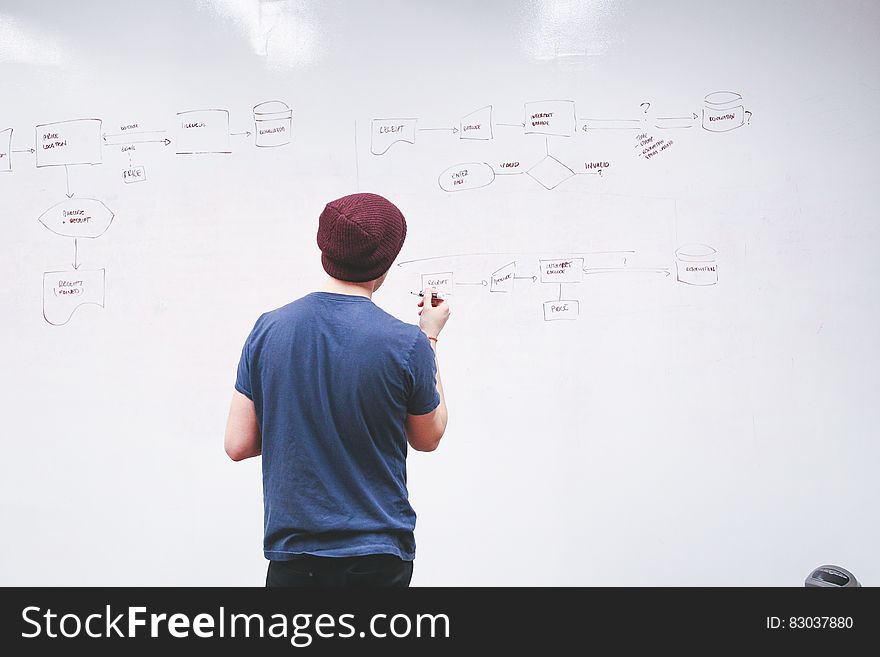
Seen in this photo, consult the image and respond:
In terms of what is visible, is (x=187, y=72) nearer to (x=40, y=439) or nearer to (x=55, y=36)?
(x=55, y=36)

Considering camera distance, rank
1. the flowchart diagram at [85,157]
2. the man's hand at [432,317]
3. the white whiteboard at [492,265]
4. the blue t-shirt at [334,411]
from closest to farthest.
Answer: the blue t-shirt at [334,411]
the man's hand at [432,317]
the white whiteboard at [492,265]
the flowchart diagram at [85,157]

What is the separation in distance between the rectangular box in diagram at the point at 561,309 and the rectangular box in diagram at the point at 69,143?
1240mm

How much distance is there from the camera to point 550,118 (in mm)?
1965

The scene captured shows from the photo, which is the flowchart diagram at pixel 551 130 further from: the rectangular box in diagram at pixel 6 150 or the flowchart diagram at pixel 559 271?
the rectangular box in diagram at pixel 6 150

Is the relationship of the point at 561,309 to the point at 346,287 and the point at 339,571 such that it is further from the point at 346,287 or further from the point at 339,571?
the point at 339,571

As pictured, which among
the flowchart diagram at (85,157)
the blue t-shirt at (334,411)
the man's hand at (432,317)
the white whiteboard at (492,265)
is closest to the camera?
the blue t-shirt at (334,411)

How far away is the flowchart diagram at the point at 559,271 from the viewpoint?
6.37 feet

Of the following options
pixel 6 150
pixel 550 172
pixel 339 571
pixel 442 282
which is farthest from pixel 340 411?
pixel 6 150

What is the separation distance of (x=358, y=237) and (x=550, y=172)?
0.93 meters

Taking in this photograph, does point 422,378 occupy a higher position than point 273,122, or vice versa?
point 273,122

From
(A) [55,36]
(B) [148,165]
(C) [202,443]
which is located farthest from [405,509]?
(A) [55,36]

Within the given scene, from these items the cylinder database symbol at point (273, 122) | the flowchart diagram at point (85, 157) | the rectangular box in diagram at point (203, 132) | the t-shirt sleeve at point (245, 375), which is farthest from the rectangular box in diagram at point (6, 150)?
the t-shirt sleeve at point (245, 375)

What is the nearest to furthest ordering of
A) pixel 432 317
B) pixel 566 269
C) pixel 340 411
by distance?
pixel 340 411 < pixel 432 317 < pixel 566 269

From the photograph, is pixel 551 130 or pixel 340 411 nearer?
pixel 340 411
